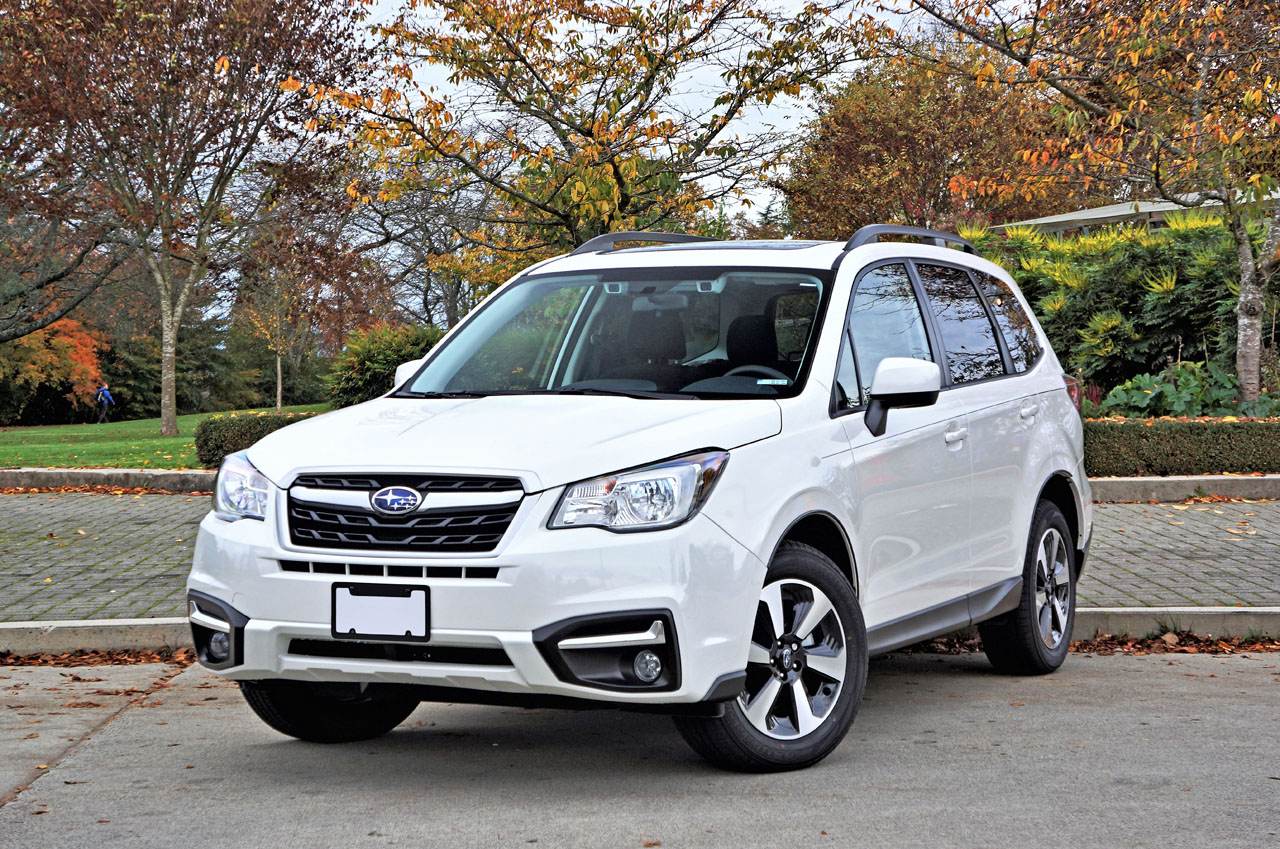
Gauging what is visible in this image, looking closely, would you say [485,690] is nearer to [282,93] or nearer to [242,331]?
[282,93]

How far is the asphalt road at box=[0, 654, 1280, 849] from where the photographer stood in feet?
14.1

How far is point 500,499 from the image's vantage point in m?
4.36

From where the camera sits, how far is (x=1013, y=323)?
Result: 7246mm

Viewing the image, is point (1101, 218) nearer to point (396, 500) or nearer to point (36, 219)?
point (36, 219)

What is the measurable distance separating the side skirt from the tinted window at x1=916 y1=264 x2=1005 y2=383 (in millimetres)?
950

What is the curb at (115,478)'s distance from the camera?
49.8 feet

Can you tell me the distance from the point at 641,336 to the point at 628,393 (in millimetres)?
571

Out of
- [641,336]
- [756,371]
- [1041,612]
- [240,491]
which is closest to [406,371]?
[641,336]

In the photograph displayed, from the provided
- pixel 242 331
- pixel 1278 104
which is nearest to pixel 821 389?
pixel 1278 104

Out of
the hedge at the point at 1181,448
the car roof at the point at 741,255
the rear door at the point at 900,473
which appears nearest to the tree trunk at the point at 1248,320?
the hedge at the point at 1181,448

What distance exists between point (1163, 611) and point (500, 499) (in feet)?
16.1

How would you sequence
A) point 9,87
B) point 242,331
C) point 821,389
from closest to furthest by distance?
point 821,389, point 9,87, point 242,331

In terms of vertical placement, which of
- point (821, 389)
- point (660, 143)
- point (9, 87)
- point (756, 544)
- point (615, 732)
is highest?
Result: point (9, 87)

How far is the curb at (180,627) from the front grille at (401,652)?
10.9ft
